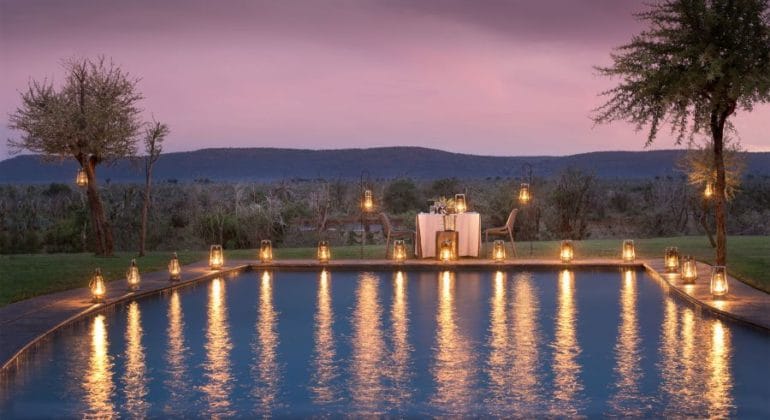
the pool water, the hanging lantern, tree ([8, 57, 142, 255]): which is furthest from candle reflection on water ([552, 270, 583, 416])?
tree ([8, 57, 142, 255])

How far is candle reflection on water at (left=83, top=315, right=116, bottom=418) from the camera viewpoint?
662 centimetres

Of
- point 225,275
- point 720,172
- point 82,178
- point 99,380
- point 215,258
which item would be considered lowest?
point 99,380

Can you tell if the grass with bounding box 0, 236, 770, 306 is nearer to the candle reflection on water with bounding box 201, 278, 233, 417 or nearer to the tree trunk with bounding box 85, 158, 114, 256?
the tree trunk with bounding box 85, 158, 114, 256

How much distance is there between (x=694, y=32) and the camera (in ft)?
49.7

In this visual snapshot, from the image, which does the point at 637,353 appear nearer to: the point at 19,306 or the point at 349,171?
the point at 19,306

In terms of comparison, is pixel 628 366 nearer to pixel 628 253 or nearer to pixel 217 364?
pixel 217 364

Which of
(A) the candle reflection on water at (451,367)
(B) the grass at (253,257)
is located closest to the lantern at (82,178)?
(B) the grass at (253,257)

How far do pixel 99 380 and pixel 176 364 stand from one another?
82 cm

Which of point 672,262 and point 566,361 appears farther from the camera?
point 672,262

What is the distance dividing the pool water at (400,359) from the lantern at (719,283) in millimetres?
444

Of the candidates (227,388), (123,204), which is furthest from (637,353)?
(123,204)

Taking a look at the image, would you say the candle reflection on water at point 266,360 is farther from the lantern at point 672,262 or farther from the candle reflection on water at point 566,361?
the lantern at point 672,262

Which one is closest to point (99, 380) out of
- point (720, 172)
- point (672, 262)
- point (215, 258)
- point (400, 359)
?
point (400, 359)

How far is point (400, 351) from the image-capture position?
28.7 feet
